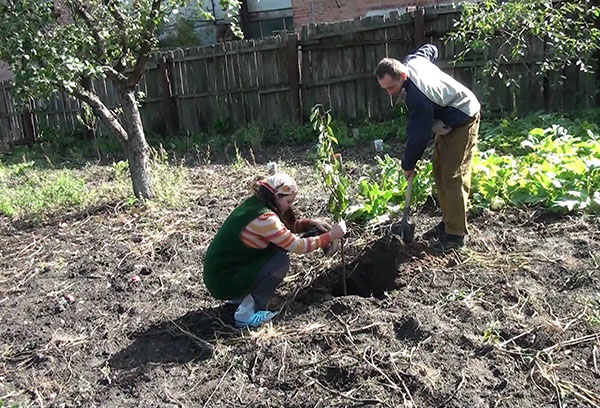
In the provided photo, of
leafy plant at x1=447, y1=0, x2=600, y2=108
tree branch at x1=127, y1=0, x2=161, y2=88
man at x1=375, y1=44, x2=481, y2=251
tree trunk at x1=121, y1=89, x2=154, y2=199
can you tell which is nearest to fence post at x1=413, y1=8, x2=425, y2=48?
leafy plant at x1=447, y1=0, x2=600, y2=108

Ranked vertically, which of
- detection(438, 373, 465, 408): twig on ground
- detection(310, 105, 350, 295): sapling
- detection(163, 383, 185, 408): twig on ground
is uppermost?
detection(310, 105, 350, 295): sapling

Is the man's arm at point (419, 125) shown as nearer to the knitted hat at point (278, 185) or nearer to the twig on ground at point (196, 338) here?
the knitted hat at point (278, 185)

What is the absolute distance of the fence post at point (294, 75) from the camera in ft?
35.2

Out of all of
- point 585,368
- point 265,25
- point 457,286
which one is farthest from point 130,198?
point 265,25

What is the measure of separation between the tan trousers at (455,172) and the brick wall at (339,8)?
12.0 m

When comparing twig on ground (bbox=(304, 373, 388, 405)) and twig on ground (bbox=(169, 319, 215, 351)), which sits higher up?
twig on ground (bbox=(169, 319, 215, 351))

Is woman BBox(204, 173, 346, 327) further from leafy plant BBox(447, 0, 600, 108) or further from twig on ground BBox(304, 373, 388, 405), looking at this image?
leafy plant BBox(447, 0, 600, 108)

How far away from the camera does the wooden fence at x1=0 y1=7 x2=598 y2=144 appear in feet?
31.2

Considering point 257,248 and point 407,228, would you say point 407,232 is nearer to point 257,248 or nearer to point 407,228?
point 407,228

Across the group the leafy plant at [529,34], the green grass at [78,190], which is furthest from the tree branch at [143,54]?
the leafy plant at [529,34]

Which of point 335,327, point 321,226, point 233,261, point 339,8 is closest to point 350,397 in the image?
point 335,327

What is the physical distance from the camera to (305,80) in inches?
431

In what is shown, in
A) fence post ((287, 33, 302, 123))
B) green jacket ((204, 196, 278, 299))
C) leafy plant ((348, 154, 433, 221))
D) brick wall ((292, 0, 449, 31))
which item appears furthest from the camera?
brick wall ((292, 0, 449, 31))

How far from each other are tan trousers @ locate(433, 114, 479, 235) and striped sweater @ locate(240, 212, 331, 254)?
125 centimetres
